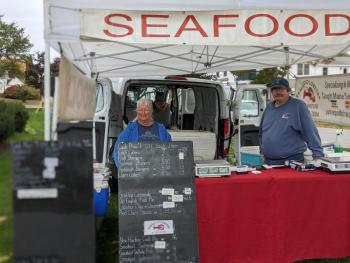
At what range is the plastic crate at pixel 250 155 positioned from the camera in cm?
739

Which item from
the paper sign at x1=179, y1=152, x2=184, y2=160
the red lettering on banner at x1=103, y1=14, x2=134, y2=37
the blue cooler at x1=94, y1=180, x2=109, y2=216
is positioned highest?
the red lettering on banner at x1=103, y1=14, x2=134, y2=37

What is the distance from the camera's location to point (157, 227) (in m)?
3.86

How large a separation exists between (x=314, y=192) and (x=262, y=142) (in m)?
1.29

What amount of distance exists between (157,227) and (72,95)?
1.33 m

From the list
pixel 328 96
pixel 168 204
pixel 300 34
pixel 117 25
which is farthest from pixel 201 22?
pixel 328 96

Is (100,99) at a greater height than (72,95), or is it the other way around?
(100,99)

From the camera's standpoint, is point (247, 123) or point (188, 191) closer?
point (188, 191)

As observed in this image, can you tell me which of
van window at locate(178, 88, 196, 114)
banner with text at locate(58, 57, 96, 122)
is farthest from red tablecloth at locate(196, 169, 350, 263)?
van window at locate(178, 88, 196, 114)

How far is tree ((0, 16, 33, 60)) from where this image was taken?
27.1 m

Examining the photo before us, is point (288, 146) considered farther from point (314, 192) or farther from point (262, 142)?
point (314, 192)

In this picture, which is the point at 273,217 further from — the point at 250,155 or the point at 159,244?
the point at 250,155

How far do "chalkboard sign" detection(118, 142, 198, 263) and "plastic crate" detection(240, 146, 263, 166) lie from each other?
352 centimetres

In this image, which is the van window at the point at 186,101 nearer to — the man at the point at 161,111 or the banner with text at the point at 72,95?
the man at the point at 161,111

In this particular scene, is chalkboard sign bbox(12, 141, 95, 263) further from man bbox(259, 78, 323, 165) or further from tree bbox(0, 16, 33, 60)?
tree bbox(0, 16, 33, 60)
